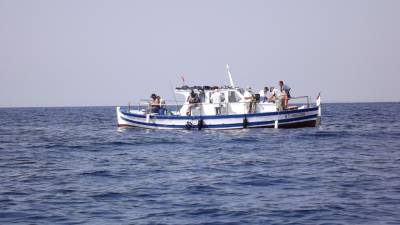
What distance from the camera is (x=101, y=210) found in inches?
553

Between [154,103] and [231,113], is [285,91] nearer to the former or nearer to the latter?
[231,113]

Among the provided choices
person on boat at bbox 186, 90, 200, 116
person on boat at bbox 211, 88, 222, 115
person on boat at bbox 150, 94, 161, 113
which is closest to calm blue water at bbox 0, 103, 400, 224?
person on boat at bbox 211, 88, 222, 115

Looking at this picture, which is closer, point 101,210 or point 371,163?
point 101,210

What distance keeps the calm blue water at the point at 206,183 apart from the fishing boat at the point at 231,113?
21.7 ft

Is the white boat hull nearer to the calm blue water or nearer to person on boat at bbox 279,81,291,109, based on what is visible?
person on boat at bbox 279,81,291,109

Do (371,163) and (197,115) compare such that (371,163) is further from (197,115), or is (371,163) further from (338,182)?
(197,115)

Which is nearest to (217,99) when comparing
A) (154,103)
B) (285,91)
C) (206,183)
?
(285,91)

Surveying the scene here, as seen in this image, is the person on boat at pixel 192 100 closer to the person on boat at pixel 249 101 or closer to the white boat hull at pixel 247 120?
the white boat hull at pixel 247 120

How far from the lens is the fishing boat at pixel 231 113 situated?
124 ft

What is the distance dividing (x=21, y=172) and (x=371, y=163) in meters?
13.0

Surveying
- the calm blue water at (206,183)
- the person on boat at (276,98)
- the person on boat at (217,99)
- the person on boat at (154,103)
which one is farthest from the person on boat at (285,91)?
the person on boat at (154,103)

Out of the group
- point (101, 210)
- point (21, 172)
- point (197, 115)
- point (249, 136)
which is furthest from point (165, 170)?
point (197, 115)

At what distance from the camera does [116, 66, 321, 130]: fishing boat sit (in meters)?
37.8

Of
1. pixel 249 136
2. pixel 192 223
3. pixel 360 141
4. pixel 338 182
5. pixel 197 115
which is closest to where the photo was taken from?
pixel 192 223
